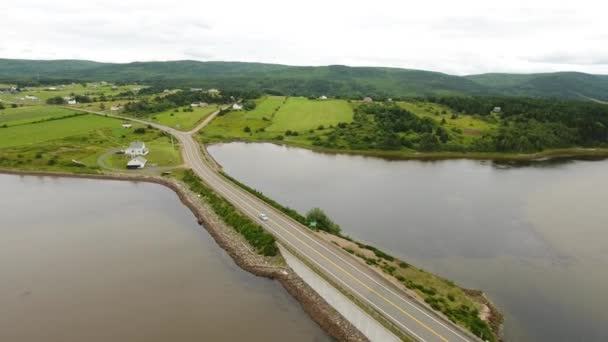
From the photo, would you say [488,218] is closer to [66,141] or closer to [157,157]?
[157,157]

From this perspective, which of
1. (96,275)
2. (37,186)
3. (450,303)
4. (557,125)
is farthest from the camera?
(557,125)

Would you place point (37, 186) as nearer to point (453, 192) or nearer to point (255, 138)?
point (255, 138)

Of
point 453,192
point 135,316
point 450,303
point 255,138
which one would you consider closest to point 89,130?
point 255,138

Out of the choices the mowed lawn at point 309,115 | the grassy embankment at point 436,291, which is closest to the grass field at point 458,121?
the mowed lawn at point 309,115

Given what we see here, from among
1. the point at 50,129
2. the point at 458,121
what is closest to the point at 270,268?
the point at 50,129

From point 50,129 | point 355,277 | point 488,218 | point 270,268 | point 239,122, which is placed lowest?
point 270,268

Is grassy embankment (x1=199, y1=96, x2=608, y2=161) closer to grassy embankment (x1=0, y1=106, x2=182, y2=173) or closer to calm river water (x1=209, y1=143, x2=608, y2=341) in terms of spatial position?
calm river water (x1=209, y1=143, x2=608, y2=341)

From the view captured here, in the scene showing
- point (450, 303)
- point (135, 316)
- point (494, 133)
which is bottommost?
point (135, 316)
